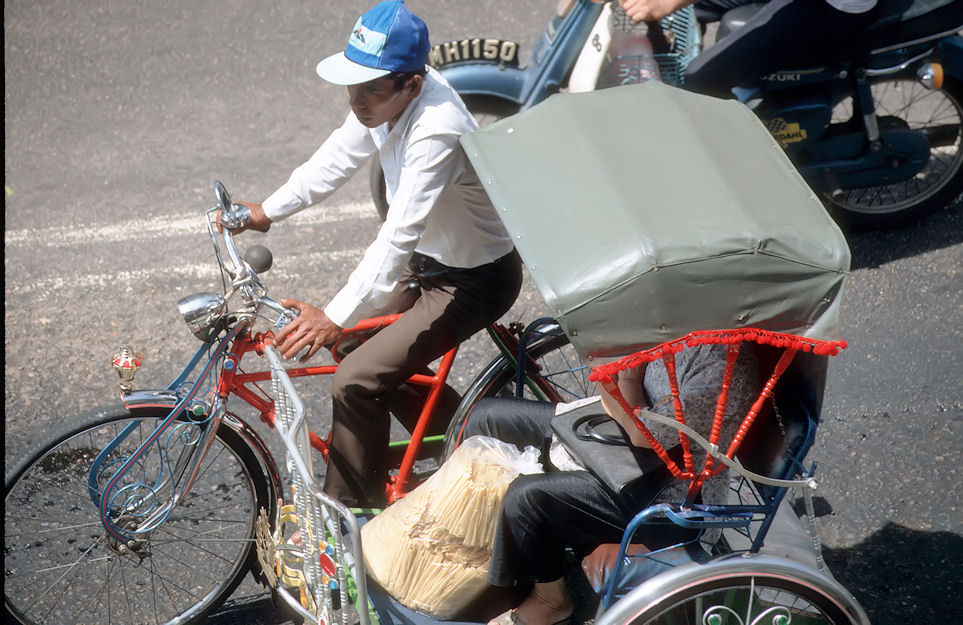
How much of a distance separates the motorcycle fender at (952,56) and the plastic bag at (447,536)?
10.9 ft

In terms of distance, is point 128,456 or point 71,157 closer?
point 128,456

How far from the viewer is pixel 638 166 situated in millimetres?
→ 2420

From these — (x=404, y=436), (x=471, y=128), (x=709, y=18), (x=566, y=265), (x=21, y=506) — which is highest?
(x=471, y=128)

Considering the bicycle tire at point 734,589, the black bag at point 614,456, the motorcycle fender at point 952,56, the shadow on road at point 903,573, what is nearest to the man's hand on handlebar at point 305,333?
the black bag at point 614,456

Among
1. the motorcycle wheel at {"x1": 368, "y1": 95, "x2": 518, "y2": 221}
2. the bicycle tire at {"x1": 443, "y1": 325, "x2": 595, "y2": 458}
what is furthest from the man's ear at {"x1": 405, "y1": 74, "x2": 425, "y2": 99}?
the motorcycle wheel at {"x1": 368, "y1": 95, "x2": 518, "y2": 221}

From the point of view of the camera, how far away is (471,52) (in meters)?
4.95

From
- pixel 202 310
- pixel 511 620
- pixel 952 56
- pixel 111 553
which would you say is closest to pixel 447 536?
pixel 511 620

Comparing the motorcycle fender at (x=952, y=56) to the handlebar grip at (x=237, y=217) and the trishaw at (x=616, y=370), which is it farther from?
the handlebar grip at (x=237, y=217)

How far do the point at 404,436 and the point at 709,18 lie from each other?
3037mm

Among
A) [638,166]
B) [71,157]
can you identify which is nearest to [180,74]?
[71,157]

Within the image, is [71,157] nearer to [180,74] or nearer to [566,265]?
[180,74]

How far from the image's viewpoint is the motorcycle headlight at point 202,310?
2736mm

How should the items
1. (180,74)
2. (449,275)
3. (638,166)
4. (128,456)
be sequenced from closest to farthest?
(638,166), (128,456), (449,275), (180,74)

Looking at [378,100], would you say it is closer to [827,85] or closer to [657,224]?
[657,224]
